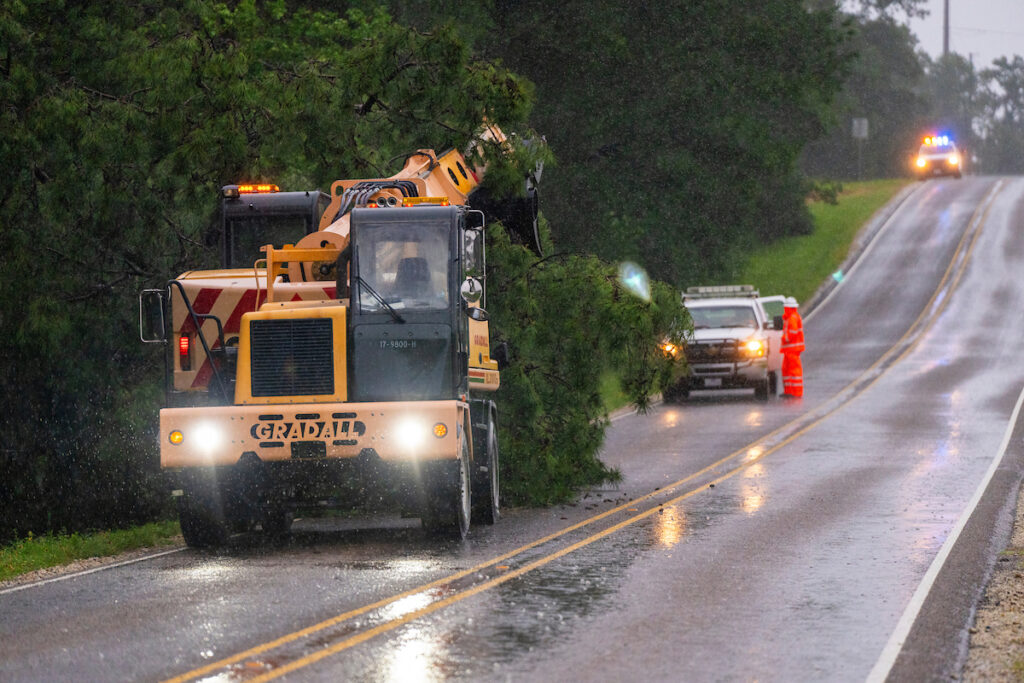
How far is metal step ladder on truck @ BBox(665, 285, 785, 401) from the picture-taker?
102ft

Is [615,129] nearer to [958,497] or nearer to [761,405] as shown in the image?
[761,405]

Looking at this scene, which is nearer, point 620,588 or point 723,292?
point 620,588

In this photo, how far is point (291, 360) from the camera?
13.4 meters

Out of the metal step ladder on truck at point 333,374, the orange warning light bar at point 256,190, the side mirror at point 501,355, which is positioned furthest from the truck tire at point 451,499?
the orange warning light bar at point 256,190

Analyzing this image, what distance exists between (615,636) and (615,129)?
A: 3125cm

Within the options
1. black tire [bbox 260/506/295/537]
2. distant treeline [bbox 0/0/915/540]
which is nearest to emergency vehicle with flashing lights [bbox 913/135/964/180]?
distant treeline [bbox 0/0/915/540]

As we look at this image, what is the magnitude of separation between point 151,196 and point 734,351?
47.2ft

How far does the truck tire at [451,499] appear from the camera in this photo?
13117mm

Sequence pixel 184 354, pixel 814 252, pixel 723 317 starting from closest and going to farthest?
pixel 184 354 < pixel 723 317 < pixel 814 252

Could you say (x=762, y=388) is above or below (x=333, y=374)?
below

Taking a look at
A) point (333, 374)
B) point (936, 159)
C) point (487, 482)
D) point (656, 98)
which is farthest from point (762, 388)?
point (936, 159)

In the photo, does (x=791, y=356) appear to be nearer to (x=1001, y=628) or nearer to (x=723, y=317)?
(x=723, y=317)

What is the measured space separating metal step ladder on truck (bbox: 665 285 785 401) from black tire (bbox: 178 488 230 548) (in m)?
17.7

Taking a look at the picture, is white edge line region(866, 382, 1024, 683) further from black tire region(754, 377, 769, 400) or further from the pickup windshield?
the pickup windshield
